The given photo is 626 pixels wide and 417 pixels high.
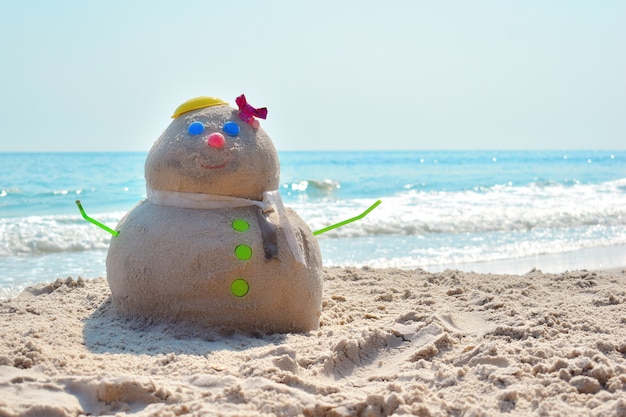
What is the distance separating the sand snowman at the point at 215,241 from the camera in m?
3.80

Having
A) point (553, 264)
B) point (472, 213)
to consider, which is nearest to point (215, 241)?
point (553, 264)

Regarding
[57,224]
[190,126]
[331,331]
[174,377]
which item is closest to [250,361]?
[174,377]

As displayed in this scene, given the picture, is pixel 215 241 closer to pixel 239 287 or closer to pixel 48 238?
pixel 239 287

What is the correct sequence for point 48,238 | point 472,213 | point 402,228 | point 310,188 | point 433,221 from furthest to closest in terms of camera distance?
1. point 310,188
2. point 472,213
3. point 433,221
4. point 402,228
5. point 48,238

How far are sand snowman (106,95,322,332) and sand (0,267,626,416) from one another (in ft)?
0.45

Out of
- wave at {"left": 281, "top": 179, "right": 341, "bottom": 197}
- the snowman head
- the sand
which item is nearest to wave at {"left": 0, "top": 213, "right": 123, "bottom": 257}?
the sand

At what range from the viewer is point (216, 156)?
12.7 ft

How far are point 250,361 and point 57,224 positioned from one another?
7888 millimetres

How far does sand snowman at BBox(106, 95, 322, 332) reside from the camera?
3.80m

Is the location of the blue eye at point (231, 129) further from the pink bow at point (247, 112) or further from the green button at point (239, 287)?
the green button at point (239, 287)

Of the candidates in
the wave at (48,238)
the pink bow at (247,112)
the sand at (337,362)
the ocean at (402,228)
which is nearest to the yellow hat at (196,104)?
the pink bow at (247,112)

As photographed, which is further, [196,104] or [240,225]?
[196,104]

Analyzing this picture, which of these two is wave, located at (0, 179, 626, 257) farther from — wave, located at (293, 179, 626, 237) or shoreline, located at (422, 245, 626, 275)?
shoreline, located at (422, 245, 626, 275)

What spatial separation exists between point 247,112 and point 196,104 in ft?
1.10
